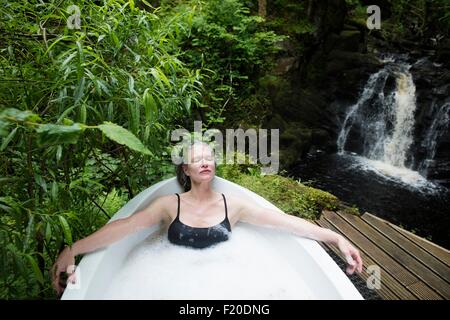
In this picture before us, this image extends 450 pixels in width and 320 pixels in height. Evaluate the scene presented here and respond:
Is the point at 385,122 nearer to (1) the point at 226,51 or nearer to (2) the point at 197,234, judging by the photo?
(1) the point at 226,51

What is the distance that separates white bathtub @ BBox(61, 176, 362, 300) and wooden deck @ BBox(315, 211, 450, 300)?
2.14 ft

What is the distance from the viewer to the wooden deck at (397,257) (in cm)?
216

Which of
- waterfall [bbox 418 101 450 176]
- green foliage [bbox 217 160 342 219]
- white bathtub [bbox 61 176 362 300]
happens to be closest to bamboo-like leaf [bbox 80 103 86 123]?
white bathtub [bbox 61 176 362 300]

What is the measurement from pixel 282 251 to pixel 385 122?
203 inches

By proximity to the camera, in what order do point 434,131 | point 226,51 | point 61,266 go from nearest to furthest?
point 61,266
point 226,51
point 434,131

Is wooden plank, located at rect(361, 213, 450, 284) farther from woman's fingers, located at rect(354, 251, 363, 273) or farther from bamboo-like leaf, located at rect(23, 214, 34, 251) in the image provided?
bamboo-like leaf, located at rect(23, 214, 34, 251)

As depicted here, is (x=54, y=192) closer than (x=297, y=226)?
Yes

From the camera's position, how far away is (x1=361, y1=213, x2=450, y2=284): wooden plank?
2337 millimetres

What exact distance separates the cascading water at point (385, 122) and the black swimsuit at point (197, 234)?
173 inches

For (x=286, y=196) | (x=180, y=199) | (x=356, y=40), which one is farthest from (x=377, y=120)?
(x=180, y=199)

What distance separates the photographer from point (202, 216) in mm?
1998

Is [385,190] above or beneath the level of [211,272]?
beneath

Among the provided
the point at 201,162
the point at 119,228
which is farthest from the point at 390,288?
the point at 119,228

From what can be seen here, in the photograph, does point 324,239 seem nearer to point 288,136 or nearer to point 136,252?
point 136,252
